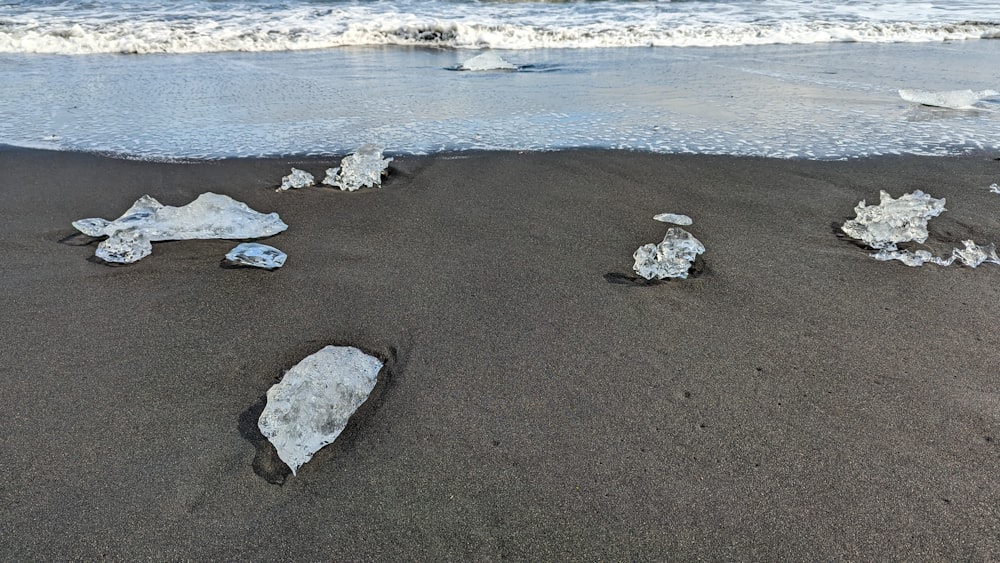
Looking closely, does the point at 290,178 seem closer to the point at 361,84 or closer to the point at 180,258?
the point at 180,258

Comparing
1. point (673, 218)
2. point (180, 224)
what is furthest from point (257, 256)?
point (673, 218)

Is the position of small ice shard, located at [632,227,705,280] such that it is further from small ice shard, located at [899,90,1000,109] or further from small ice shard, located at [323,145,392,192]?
small ice shard, located at [899,90,1000,109]

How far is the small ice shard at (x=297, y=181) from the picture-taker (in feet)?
10.6

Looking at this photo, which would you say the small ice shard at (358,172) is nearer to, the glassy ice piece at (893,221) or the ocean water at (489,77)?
the ocean water at (489,77)

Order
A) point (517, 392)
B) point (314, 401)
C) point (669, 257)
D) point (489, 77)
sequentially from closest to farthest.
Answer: point (314, 401)
point (517, 392)
point (669, 257)
point (489, 77)

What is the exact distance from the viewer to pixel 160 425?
1.56 metres

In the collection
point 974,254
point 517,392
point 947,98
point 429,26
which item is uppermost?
point 429,26

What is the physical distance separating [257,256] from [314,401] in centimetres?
104

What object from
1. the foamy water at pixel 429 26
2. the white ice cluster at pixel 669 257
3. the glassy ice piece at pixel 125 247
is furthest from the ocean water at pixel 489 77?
the white ice cluster at pixel 669 257

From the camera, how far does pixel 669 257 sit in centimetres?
230

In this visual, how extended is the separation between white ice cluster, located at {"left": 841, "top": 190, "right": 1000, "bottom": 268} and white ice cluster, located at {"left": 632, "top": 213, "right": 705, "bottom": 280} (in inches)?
28.5

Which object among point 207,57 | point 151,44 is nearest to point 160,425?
point 207,57

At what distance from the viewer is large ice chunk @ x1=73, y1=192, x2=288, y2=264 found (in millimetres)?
2494

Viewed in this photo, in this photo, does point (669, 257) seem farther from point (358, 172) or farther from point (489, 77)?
point (489, 77)
